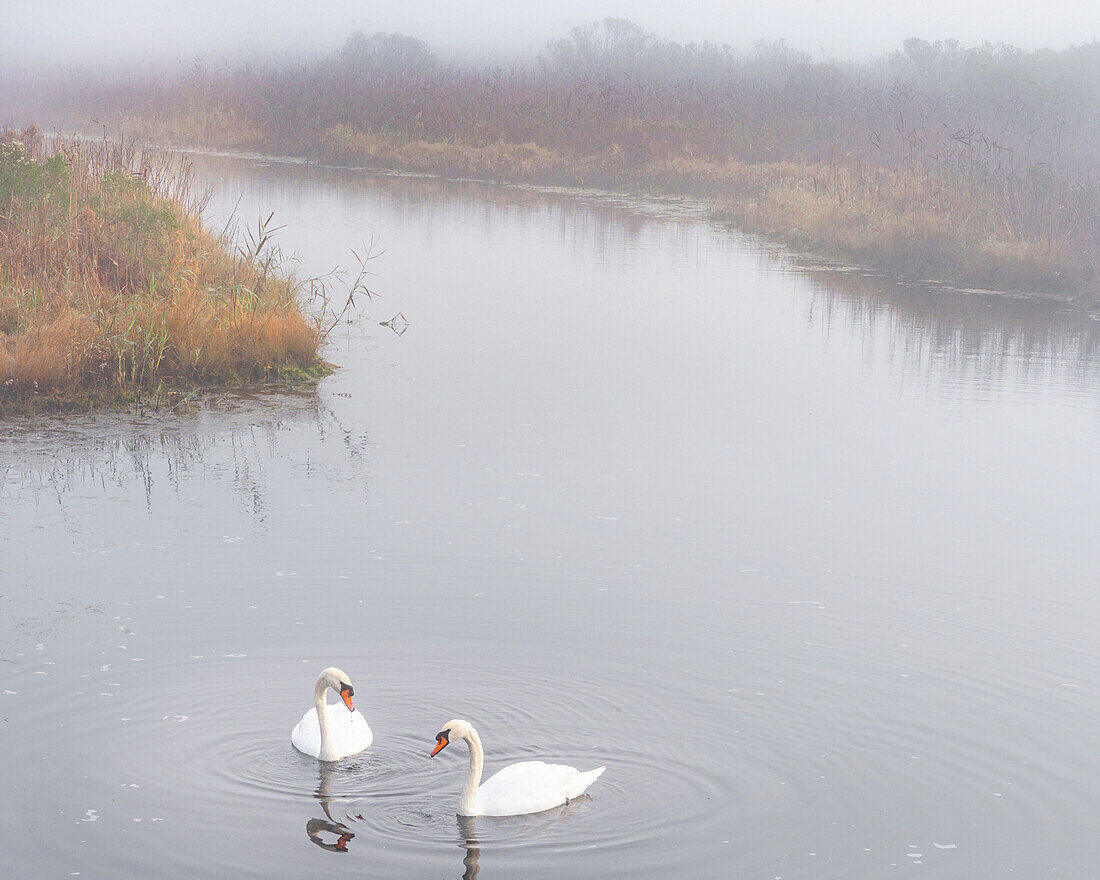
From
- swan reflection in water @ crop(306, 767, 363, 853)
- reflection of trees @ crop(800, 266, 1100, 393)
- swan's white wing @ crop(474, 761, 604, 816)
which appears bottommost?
swan reflection in water @ crop(306, 767, 363, 853)

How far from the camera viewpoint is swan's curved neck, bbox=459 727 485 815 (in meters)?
5.58

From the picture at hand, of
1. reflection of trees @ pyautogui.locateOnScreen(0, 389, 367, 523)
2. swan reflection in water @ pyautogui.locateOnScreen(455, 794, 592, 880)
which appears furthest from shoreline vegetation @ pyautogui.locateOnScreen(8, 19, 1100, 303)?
swan reflection in water @ pyautogui.locateOnScreen(455, 794, 592, 880)

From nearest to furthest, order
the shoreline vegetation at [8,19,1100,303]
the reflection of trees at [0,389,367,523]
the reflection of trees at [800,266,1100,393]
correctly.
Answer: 1. the reflection of trees at [0,389,367,523]
2. the reflection of trees at [800,266,1100,393]
3. the shoreline vegetation at [8,19,1100,303]

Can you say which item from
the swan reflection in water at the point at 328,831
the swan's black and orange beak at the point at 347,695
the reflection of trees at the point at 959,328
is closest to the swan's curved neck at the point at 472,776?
the swan reflection in water at the point at 328,831

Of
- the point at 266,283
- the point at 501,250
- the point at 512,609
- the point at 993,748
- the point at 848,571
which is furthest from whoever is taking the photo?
the point at 501,250

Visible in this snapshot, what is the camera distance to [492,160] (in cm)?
3566

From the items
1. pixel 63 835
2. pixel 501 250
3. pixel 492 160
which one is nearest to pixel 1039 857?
pixel 63 835

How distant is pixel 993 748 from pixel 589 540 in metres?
3.05

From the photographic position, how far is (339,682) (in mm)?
5973

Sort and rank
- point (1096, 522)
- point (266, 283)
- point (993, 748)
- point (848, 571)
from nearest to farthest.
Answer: point (993, 748) < point (848, 571) < point (1096, 522) < point (266, 283)

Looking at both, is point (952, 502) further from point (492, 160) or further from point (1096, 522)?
point (492, 160)

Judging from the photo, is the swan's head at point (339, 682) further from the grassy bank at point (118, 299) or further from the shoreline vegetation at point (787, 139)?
the shoreline vegetation at point (787, 139)

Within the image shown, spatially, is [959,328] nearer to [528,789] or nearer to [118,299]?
[118,299]

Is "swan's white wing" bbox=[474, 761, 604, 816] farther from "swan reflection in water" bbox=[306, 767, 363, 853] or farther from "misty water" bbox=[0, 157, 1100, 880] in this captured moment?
"swan reflection in water" bbox=[306, 767, 363, 853]
